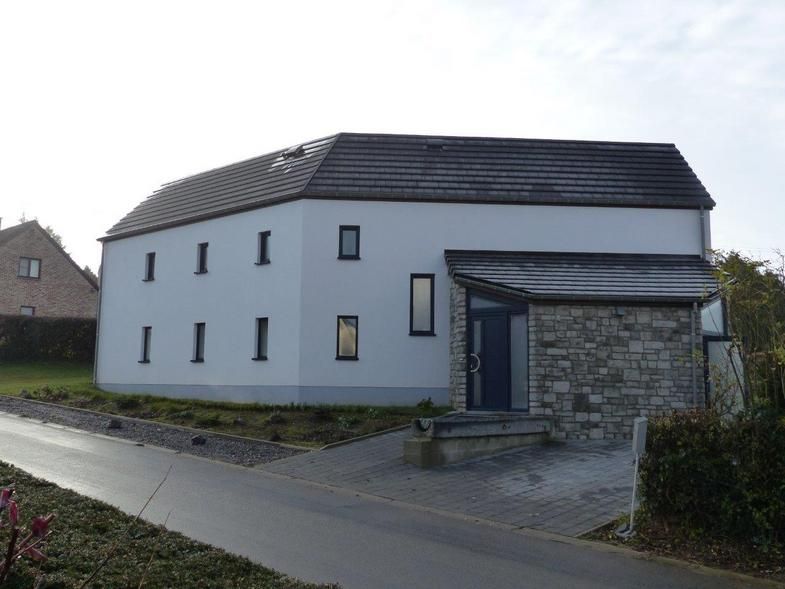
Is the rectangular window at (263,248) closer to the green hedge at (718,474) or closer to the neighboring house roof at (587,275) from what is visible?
the neighboring house roof at (587,275)

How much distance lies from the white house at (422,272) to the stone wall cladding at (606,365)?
2.1 inches

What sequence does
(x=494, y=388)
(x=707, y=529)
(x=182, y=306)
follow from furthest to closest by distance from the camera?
(x=182, y=306) < (x=494, y=388) < (x=707, y=529)

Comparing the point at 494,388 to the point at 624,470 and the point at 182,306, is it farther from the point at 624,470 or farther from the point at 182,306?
the point at 182,306

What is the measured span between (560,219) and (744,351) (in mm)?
13661

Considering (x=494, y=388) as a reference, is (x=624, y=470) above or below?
below

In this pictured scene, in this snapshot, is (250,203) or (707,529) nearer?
(707,529)

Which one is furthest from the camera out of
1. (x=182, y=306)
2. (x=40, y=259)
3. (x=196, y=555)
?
(x=40, y=259)

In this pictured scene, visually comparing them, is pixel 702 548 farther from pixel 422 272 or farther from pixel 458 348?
pixel 422 272

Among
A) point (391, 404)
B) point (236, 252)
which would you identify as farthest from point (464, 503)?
point (236, 252)

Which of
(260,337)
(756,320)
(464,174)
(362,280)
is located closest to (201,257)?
(260,337)

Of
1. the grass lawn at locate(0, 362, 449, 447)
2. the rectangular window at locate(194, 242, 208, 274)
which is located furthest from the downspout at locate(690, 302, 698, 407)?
the rectangular window at locate(194, 242, 208, 274)

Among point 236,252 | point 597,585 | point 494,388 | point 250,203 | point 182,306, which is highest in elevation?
point 250,203

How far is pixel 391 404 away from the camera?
21.7m

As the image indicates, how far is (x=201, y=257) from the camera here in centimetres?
2595
